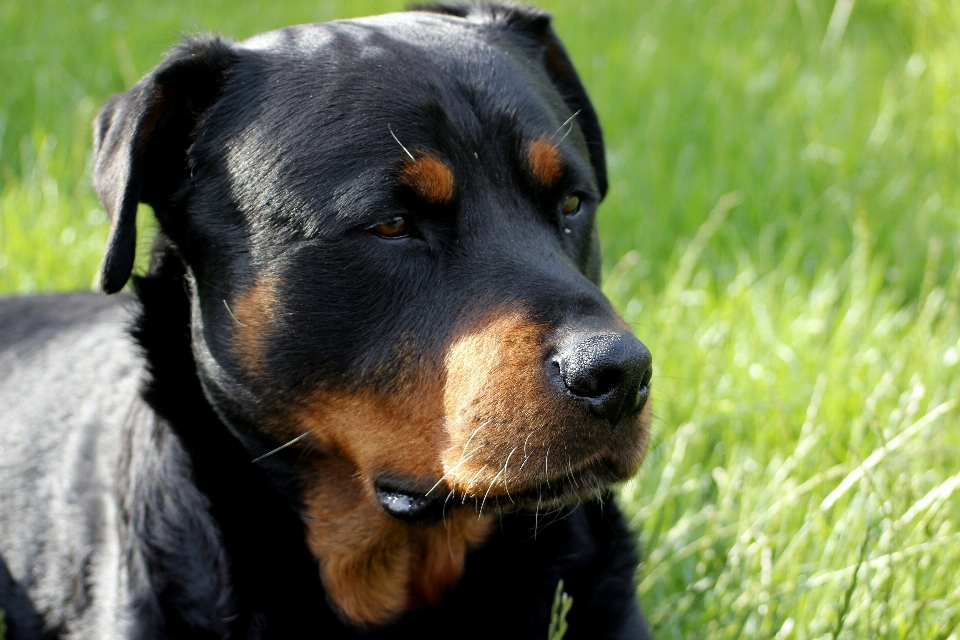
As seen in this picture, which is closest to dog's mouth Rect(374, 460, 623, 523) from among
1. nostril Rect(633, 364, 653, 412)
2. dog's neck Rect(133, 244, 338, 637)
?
nostril Rect(633, 364, 653, 412)

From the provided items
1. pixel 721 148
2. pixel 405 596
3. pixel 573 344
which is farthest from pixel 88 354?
pixel 721 148

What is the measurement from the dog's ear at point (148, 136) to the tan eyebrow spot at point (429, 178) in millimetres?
608

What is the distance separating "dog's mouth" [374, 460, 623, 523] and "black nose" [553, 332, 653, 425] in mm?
170

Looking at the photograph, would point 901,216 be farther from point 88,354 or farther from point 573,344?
point 88,354

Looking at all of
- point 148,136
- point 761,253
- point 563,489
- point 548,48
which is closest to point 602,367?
point 563,489

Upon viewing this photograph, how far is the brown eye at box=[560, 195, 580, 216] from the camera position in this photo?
2568 mm

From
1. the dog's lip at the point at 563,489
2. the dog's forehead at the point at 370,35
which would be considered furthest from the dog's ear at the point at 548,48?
the dog's lip at the point at 563,489

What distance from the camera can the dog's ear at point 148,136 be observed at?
7.74 feet

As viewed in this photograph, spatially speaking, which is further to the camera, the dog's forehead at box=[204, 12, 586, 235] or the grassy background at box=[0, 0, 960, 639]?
the grassy background at box=[0, 0, 960, 639]

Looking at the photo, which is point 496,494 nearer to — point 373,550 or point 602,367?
point 602,367

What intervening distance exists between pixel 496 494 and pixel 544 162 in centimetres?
82

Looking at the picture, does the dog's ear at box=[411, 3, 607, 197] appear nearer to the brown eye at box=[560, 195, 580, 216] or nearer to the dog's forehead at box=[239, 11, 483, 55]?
the dog's forehead at box=[239, 11, 483, 55]

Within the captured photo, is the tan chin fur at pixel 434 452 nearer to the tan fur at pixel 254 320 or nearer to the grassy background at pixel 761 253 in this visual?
the tan fur at pixel 254 320

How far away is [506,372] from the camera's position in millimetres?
2027
